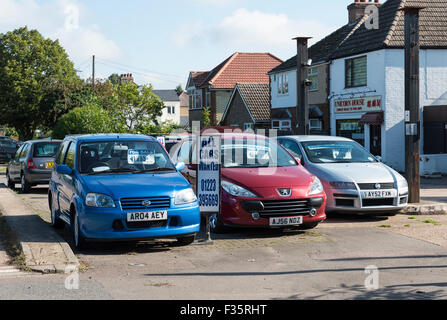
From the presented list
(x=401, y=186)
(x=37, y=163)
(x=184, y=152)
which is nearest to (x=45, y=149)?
(x=37, y=163)

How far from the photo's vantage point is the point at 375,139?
28109 mm

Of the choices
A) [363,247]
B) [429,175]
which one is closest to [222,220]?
[363,247]

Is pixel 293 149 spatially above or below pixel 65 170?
above

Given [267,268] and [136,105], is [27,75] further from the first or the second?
[267,268]

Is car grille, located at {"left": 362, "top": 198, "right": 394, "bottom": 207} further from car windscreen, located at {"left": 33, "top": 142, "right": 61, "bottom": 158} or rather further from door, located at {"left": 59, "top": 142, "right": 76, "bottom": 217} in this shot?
car windscreen, located at {"left": 33, "top": 142, "right": 61, "bottom": 158}

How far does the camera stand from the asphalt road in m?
6.44

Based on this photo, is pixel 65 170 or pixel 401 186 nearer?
pixel 65 170

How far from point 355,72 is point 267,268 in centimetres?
2331

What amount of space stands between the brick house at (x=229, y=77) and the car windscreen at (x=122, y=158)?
1756 inches

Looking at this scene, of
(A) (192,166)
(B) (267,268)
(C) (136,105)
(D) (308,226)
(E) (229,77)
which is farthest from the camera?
(E) (229,77)

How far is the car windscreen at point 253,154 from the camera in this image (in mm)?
10969

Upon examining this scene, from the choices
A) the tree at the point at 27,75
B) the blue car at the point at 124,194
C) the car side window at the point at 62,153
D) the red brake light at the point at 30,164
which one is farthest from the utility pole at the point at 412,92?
the tree at the point at 27,75

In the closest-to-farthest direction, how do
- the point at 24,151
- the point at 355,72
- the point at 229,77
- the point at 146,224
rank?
the point at 146,224
the point at 24,151
the point at 355,72
the point at 229,77
